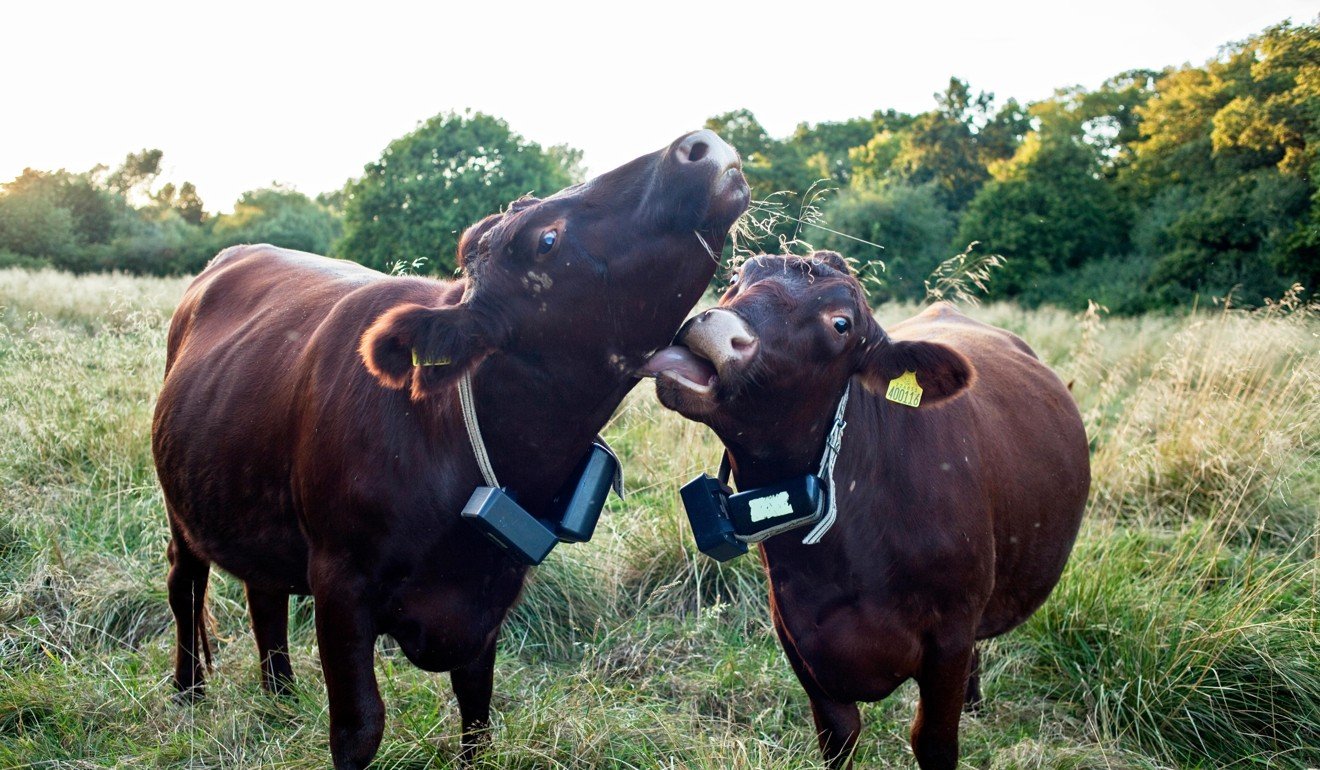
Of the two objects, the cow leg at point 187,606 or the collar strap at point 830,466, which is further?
the cow leg at point 187,606

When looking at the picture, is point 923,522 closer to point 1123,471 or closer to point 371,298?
point 371,298

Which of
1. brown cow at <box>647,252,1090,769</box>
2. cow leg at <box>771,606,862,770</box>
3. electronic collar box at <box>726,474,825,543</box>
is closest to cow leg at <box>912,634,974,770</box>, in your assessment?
brown cow at <box>647,252,1090,769</box>

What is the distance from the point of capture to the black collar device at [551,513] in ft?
7.39

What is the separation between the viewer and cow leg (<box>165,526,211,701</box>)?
11.6ft

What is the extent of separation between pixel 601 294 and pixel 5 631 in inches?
126

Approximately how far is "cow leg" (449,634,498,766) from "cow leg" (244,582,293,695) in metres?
1.00

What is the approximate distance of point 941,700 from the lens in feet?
9.09

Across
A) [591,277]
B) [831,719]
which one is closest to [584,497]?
[591,277]

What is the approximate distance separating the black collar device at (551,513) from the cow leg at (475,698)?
52 cm

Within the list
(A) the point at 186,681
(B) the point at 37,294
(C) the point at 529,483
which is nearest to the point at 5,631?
(A) the point at 186,681

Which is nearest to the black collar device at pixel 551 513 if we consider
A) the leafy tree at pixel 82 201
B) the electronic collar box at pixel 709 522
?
the electronic collar box at pixel 709 522

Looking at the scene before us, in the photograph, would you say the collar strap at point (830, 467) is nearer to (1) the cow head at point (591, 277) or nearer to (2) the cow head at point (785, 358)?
(2) the cow head at point (785, 358)

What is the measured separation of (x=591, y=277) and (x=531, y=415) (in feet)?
1.34

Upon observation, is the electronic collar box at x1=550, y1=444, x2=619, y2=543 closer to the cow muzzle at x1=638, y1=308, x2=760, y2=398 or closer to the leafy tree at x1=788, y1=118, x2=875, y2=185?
the cow muzzle at x1=638, y1=308, x2=760, y2=398
